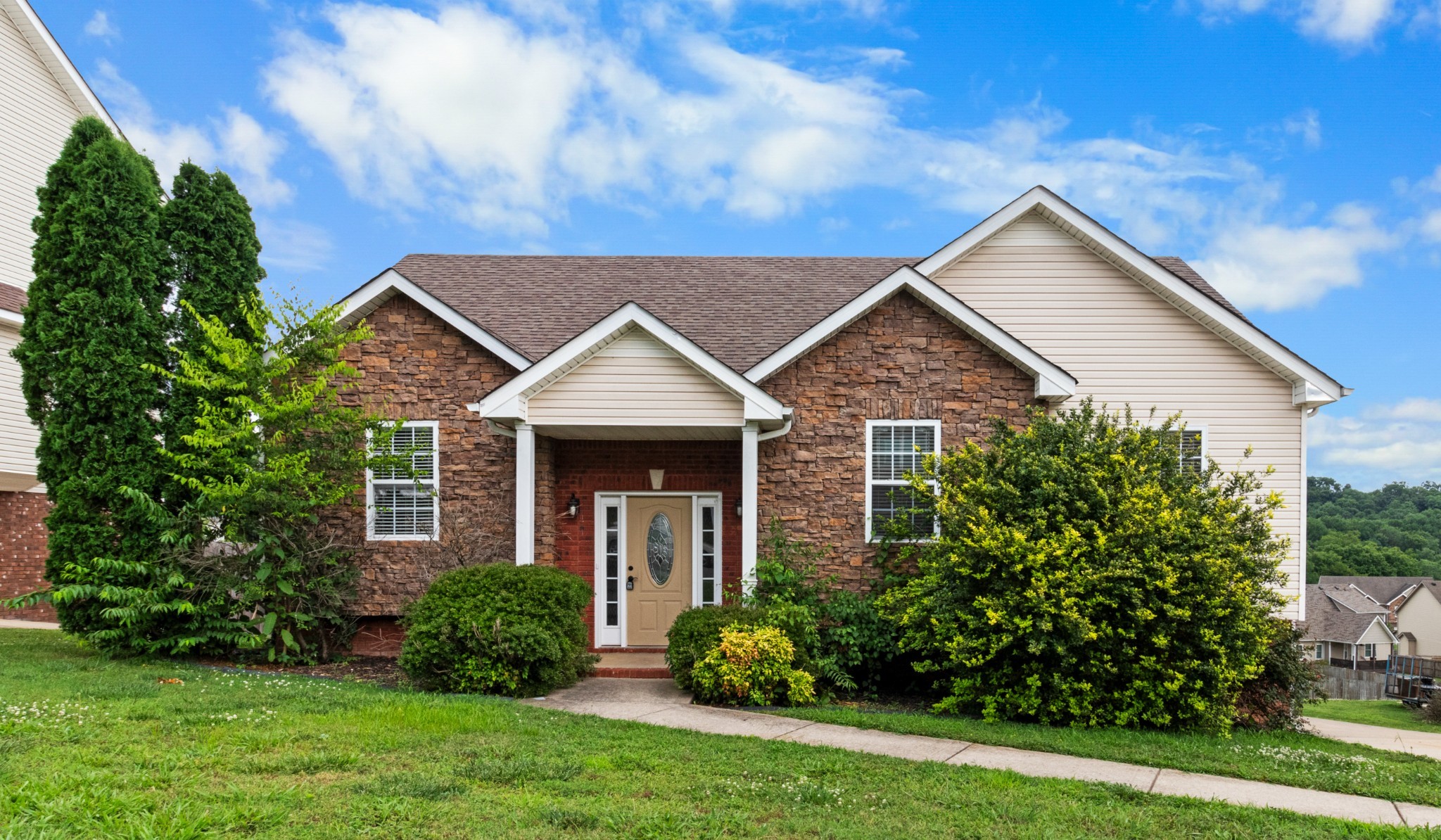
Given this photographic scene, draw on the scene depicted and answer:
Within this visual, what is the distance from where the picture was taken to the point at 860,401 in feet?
38.7

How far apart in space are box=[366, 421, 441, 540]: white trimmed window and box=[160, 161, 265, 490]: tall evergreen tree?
88.8 inches

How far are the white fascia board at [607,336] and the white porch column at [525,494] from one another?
392mm

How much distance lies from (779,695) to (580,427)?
4.11 m

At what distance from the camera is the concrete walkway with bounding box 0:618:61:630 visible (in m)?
15.4

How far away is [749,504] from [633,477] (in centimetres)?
264

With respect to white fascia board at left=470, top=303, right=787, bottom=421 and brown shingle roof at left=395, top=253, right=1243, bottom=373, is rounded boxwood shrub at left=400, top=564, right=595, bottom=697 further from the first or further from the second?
brown shingle roof at left=395, top=253, right=1243, bottom=373

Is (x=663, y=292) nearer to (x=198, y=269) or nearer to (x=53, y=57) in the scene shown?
(x=198, y=269)

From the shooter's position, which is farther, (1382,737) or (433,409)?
(433,409)

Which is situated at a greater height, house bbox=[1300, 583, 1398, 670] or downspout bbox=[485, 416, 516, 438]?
downspout bbox=[485, 416, 516, 438]

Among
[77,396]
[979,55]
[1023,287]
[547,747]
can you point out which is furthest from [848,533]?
[77,396]

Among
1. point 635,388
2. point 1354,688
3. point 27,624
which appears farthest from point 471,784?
point 1354,688

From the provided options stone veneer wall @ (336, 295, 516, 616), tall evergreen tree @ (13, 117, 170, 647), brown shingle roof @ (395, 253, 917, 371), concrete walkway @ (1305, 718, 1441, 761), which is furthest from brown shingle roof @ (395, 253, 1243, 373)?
concrete walkway @ (1305, 718, 1441, 761)

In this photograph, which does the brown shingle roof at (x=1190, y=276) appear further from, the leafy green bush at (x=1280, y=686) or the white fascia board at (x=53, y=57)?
the white fascia board at (x=53, y=57)

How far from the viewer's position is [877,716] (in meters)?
8.95
